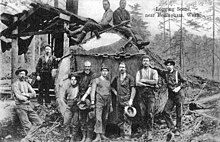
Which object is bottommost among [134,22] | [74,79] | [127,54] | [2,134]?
[2,134]

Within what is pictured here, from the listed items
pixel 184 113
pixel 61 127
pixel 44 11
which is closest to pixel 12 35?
pixel 44 11

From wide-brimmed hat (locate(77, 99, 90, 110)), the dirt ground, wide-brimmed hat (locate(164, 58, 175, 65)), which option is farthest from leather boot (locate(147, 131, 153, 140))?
wide-brimmed hat (locate(164, 58, 175, 65))

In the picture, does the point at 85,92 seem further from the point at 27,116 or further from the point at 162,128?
the point at 162,128

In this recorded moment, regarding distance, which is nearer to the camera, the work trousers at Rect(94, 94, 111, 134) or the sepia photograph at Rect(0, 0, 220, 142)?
the work trousers at Rect(94, 94, 111, 134)

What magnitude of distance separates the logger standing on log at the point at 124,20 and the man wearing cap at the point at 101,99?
0.83m

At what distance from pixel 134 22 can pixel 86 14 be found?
0.97 m

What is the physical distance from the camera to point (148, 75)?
704 centimetres

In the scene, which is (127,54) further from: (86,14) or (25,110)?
(25,110)

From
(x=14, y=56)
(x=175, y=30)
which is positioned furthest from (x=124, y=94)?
(x=14, y=56)

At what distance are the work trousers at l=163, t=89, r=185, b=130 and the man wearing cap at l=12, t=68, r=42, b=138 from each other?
2.46 meters

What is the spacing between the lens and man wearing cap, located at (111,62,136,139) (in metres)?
7.00

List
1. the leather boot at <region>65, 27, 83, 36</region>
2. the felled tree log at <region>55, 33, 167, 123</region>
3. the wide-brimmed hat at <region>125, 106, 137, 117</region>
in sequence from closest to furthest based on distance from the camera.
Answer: the wide-brimmed hat at <region>125, 106, 137, 117</region>
the felled tree log at <region>55, 33, 167, 123</region>
the leather boot at <region>65, 27, 83, 36</region>

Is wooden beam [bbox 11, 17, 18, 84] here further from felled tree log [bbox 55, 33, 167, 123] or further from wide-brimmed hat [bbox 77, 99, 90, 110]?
wide-brimmed hat [bbox 77, 99, 90, 110]

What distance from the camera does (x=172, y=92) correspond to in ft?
23.8
